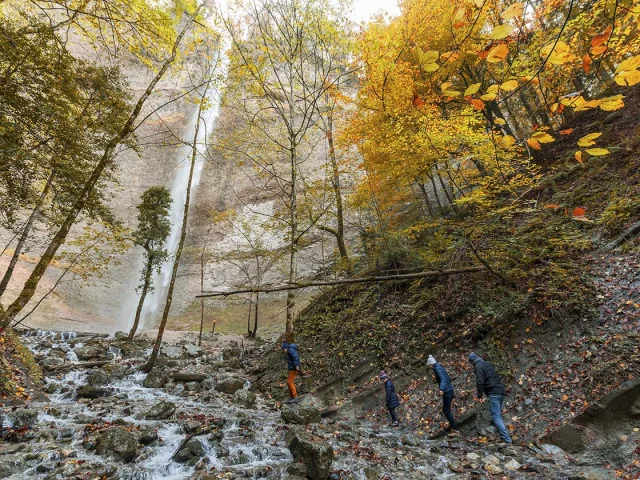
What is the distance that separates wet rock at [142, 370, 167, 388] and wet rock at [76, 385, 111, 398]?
48.0 inches

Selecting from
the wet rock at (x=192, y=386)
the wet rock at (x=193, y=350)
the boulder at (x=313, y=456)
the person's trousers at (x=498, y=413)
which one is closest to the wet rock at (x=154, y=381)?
the wet rock at (x=192, y=386)

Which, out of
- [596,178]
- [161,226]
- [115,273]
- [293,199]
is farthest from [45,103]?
[115,273]

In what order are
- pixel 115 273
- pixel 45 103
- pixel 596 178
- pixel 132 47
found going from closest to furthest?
pixel 132 47, pixel 45 103, pixel 596 178, pixel 115 273

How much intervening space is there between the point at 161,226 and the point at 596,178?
20434mm

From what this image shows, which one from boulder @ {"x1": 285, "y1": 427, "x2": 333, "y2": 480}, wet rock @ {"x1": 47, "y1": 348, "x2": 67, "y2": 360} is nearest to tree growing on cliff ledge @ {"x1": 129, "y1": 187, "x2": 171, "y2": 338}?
wet rock @ {"x1": 47, "y1": 348, "x2": 67, "y2": 360}

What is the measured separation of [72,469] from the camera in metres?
4.63

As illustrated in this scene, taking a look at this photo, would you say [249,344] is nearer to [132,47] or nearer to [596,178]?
[132,47]

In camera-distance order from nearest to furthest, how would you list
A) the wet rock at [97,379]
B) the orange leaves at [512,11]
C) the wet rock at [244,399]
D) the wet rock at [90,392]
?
the orange leaves at [512,11] → the wet rock at [244,399] → the wet rock at [90,392] → the wet rock at [97,379]

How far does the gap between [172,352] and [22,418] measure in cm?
876

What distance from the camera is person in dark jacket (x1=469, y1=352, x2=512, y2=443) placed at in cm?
570

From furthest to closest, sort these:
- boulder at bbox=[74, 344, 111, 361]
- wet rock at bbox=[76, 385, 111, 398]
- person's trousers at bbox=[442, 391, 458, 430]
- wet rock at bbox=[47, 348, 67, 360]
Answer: boulder at bbox=[74, 344, 111, 361]
wet rock at bbox=[47, 348, 67, 360]
wet rock at bbox=[76, 385, 111, 398]
person's trousers at bbox=[442, 391, 458, 430]

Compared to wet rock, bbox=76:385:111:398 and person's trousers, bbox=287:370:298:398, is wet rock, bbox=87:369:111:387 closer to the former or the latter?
wet rock, bbox=76:385:111:398

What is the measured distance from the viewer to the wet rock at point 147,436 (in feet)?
18.6

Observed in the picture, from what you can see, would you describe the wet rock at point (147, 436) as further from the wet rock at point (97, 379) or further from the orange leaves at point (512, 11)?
the orange leaves at point (512, 11)
